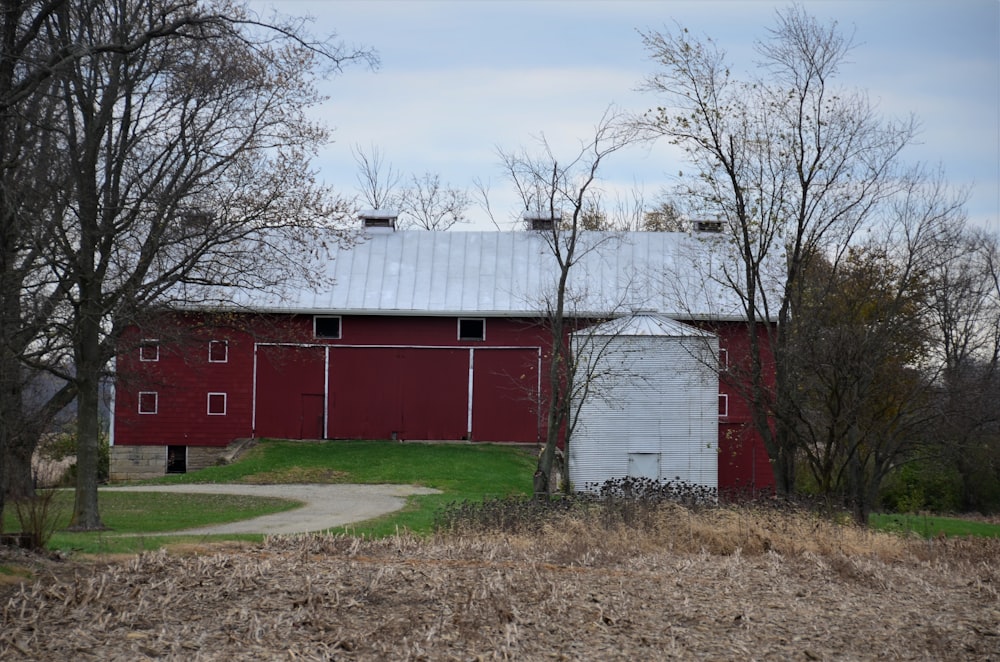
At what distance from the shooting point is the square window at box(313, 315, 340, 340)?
34.3 m

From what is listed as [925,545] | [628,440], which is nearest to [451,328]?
[628,440]

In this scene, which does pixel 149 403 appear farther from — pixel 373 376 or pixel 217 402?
pixel 373 376

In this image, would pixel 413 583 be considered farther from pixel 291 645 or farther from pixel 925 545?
pixel 925 545

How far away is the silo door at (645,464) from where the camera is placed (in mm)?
27000

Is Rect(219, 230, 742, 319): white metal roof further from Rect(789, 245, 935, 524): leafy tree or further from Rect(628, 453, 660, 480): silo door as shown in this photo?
Rect(789, 245, 935, 524): leafy tree

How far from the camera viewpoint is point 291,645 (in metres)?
7.62

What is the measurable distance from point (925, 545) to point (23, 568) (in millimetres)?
11539

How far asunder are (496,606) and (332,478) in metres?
20.9

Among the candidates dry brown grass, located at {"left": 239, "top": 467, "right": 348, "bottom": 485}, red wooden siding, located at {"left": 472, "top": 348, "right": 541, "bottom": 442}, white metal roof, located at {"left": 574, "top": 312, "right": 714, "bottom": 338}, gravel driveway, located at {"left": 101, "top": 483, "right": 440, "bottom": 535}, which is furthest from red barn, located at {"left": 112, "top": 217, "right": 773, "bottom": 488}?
gravel driveway, located at {"left": 101, "top": 483, "right": 440, "bottom": 535}

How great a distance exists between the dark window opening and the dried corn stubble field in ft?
75.0

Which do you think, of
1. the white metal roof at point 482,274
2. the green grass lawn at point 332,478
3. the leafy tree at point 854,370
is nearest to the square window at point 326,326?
the white metal roof at point 482,274

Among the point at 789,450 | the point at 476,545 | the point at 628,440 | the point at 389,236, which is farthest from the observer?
the point at 389,236

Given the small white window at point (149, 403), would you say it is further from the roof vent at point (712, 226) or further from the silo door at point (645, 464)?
the roof vent at point (712, 226)

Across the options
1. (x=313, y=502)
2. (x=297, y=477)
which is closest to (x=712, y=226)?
(x=313, y=502)
